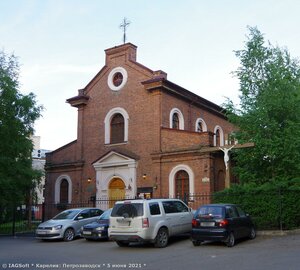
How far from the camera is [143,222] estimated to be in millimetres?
15062

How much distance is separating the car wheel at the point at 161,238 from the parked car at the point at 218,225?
1053 mm

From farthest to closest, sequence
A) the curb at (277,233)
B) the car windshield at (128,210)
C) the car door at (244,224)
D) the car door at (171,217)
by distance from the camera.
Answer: the curb at (277,233) < the car door at (171,217) < the car door at (244,224) < the car windshield at (128,210)

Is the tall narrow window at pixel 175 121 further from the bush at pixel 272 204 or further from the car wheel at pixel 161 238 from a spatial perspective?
the car wheel at pixel 161 238

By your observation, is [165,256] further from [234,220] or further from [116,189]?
[116,189]

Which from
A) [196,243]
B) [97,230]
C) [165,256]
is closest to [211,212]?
[196,243]

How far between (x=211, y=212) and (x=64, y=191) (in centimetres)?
1933

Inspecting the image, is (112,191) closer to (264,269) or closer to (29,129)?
(29,129)

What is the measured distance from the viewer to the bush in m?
17.8

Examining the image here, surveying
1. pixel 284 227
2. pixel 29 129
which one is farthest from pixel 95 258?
pixel 29 129

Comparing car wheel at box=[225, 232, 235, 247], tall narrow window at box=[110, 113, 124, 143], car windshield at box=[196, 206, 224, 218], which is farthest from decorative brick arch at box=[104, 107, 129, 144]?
car wheel at box=[225, 232, 235, 247]

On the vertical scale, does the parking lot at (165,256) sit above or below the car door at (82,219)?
below

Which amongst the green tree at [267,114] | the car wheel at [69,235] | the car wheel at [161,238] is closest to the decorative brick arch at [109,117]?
the green tree at [267,114]

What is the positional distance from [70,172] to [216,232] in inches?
745

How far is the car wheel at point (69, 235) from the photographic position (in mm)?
19625
